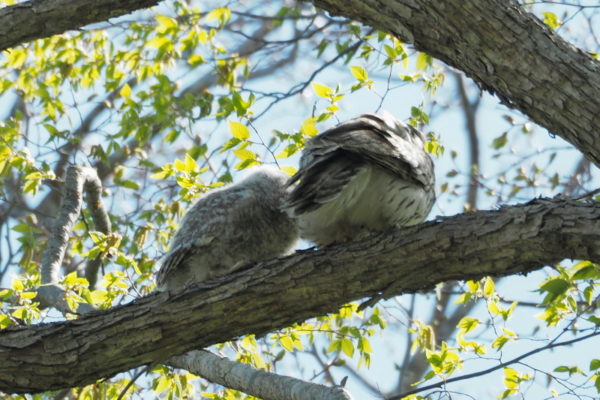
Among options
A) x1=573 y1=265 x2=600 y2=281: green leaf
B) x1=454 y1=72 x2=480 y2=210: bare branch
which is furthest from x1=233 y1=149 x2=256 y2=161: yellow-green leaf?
x1=454 y1=72 x2=480 y2=210: bare branch

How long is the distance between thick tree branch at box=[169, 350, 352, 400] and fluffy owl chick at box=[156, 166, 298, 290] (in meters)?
0.57

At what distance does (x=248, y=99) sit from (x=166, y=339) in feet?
6.75

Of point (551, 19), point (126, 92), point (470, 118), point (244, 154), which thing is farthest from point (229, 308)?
point (470, 118)

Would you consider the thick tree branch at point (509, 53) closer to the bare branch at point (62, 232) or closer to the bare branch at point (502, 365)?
the bare branch at point (502, 365)

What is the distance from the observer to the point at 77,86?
7.62 metres

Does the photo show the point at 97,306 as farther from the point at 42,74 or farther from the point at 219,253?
the point at 42,74

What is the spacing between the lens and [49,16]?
4.40 meters

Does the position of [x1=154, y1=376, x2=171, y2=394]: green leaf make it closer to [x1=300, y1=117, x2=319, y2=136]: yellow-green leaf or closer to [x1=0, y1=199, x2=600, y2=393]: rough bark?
[x1=0, y1=199, x2=600, y2=393]: rough bark

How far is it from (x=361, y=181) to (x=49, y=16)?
6.06 ft

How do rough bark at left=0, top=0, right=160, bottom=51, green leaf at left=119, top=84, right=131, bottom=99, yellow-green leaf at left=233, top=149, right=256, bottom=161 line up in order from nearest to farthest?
rough bark at left=0, top=0, right=160, bottom=51 → yellow-green leaf at left=233, top=149, right=256, bottom=161 → green leaf at left=119, top=84, right=131, bottom=99

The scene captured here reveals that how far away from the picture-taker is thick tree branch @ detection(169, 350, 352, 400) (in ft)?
12.6

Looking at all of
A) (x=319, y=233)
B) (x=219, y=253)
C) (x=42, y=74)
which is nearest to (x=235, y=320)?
(x=319, y=233)

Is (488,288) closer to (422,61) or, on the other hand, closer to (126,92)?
(422,61)

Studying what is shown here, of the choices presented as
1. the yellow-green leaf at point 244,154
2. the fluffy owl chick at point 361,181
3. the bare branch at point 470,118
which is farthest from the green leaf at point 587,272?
the bare branch at point 470,118
